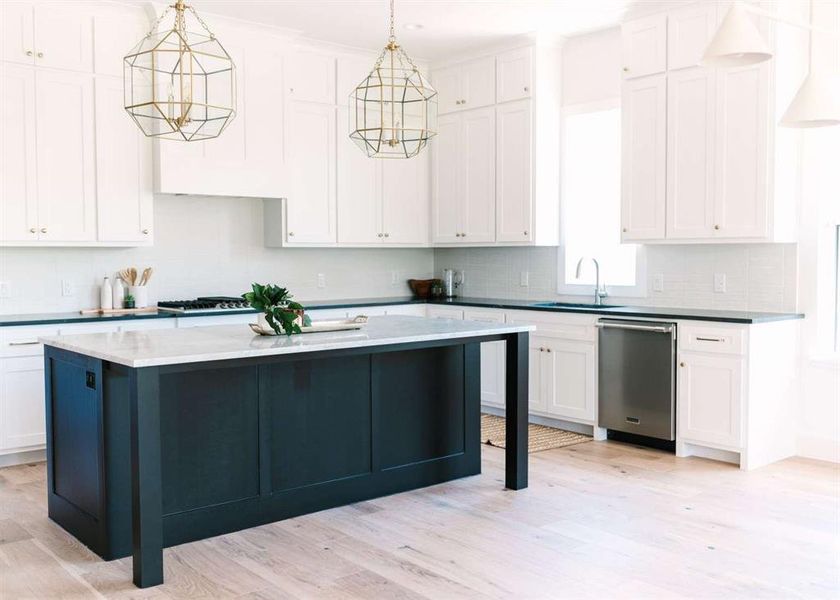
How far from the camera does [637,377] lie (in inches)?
218

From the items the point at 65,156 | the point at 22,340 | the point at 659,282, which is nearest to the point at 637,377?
the point at 659,282

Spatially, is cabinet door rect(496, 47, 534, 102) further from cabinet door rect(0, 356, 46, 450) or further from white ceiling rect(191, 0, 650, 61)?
cabinet door rect(0, 356, 46, 450)

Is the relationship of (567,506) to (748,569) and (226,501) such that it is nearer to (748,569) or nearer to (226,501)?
(748,569)

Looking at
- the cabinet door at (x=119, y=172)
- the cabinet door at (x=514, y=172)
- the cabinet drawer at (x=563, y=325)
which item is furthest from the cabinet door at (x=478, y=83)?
the cabinet door at (x=119, y=172)

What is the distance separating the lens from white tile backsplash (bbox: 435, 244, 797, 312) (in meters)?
5.42

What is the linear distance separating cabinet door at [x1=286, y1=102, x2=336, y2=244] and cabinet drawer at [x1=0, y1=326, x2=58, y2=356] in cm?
202

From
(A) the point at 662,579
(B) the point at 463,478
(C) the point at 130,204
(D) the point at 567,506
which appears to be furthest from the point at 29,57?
Result: (A) the point at 662,579

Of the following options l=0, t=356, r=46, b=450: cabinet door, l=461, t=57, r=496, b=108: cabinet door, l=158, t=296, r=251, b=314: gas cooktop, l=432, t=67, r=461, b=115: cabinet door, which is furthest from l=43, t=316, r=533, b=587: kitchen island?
l=432, t=67, r=461, b=115: cabinet door

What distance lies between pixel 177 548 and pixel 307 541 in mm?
577

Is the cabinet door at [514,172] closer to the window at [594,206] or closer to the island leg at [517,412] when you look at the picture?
the window at [594,206]

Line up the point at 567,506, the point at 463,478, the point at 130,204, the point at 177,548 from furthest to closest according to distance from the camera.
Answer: the point at 130,204
the point at 463,478
the point at 567,506
the point at 177,548

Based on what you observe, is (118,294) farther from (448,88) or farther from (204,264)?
(448,88)

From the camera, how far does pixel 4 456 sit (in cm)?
523

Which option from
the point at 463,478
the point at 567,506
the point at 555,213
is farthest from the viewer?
the point at 555,213
